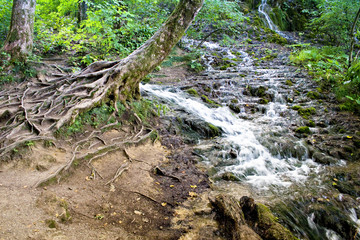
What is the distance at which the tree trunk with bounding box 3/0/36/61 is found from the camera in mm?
7066

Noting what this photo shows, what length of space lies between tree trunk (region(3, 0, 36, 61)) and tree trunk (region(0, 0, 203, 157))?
1260 millimetres

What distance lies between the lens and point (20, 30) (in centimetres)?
718

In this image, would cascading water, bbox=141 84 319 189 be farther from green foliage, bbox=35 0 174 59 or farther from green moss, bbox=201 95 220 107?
green foliage, bbox=35 0 174 59

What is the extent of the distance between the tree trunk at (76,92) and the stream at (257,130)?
7.58 feet

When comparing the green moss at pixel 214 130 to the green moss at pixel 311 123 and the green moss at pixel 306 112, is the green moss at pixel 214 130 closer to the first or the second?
the green moss at pixel 311 123

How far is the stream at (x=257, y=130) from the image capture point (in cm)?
497

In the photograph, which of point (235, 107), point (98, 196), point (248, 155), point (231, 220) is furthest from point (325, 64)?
point (98, 196)

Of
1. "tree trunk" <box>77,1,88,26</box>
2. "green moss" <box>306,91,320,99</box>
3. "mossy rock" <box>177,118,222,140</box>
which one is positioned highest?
"tree trunk" <box>77,1,88,26</box>

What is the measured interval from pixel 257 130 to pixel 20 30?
28.9 feet

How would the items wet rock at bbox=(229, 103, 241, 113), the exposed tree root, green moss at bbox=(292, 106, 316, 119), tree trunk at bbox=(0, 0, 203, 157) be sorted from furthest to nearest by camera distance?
wet rock at bbox=(229, 103, 241, 113) → green moss at bbox=(292, 106, 316, 119) → tree trunk at bbox=(0, 0, 203, 157) → the exposed tree root

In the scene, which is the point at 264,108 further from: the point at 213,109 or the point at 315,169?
the point at 315,169

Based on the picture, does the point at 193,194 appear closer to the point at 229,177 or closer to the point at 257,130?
the point at 229,177

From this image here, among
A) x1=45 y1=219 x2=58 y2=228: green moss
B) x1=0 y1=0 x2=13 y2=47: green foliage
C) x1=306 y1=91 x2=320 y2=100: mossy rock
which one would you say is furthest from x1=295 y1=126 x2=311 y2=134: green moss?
x1=0 y1=0 x2=13 y2=47: green foliage

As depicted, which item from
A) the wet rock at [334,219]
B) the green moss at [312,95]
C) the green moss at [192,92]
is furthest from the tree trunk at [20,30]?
the green moss at [312,95]
